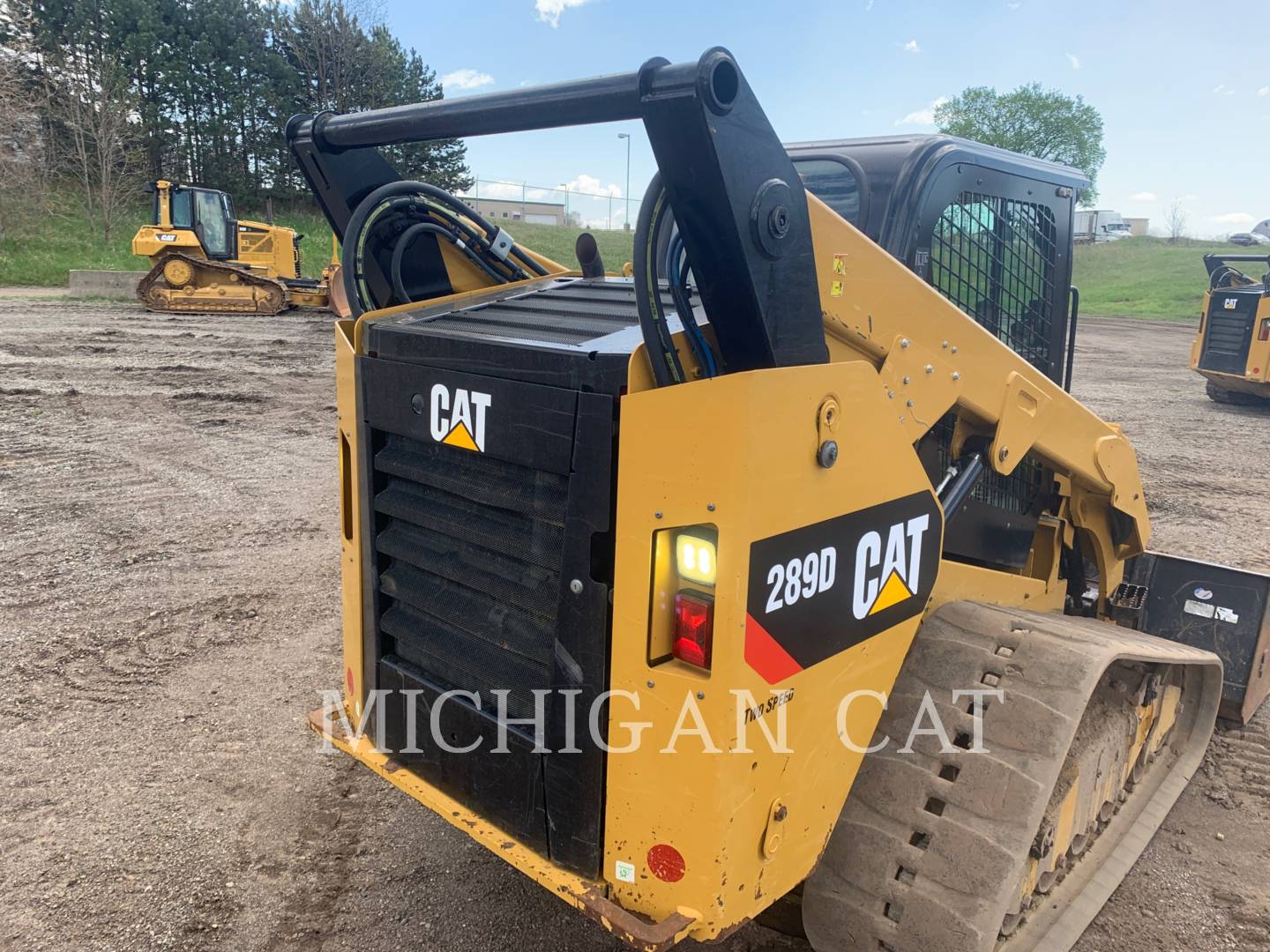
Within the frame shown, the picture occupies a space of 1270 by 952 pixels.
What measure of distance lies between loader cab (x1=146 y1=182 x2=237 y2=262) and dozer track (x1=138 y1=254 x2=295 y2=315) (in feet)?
2.24

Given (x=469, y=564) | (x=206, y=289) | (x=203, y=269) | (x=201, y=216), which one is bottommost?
(x=469, y=564)

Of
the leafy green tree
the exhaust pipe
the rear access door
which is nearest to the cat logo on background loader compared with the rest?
the exhaust pipe

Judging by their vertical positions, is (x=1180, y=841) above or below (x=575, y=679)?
below

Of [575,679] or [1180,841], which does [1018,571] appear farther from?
[575,679]

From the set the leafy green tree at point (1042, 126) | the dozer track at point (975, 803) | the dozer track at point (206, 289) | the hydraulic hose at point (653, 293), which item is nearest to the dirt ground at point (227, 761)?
the dozer track at point (975, 803)

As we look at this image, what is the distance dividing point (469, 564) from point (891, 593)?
1071 mm

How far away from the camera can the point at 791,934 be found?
2693mm

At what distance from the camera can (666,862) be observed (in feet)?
6.44

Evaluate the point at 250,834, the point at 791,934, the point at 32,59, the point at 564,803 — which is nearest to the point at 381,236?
the point at 564,803

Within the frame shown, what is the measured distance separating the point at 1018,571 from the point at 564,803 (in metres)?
2.02

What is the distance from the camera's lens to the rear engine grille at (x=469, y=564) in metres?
2.18

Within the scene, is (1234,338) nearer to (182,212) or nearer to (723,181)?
(723,181)

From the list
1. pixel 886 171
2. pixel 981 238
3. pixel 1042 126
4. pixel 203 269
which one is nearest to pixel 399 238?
pixel 886 171

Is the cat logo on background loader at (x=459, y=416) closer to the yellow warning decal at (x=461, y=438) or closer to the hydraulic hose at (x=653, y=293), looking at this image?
the yellow warning decal at (x=461, y=438)
